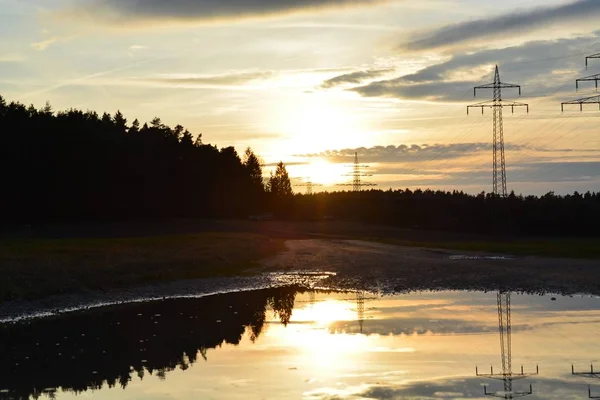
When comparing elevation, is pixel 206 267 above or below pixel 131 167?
below

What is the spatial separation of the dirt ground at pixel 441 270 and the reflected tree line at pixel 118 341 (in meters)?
10.4

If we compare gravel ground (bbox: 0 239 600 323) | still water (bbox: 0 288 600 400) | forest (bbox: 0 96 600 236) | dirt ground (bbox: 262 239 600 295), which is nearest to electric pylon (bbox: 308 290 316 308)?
still water (bbox: 0 288 600 400)

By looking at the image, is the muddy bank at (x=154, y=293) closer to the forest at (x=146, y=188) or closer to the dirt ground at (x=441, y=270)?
the dirt ground at (x=441, y=270)

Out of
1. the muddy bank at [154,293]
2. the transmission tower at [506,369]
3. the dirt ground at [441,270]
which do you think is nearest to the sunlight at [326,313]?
the transmission tower at [506,369]

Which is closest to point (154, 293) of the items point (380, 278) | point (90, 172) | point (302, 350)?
point (380, 278)

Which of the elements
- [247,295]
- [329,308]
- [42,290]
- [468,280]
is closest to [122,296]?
[42,290]

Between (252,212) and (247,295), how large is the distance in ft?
398

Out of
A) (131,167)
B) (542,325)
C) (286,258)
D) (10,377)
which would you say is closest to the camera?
(10,377)

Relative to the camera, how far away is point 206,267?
48.0 meters

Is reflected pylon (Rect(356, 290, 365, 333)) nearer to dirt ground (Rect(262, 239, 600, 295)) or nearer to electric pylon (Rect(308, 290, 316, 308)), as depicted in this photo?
dirt ground (Rect(262, 239, 600, 295))

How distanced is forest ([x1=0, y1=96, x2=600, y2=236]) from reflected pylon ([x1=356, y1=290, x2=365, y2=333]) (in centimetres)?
5740

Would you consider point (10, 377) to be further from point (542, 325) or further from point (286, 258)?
point (286, 258)

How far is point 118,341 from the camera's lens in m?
23.4

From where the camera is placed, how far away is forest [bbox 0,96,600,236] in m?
87.0
